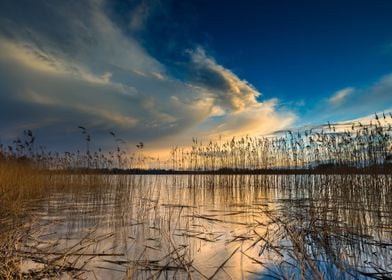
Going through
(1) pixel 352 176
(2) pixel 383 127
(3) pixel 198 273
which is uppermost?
(2) pixel 383 127

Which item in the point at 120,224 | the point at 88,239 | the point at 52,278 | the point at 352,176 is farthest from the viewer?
the point at 352,176

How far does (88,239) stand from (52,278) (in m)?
1.77

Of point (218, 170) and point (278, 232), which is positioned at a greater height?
point (218, 170)

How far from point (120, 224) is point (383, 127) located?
7395 millimetres

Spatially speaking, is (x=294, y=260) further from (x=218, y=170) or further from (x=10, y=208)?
(x=218, y=170)

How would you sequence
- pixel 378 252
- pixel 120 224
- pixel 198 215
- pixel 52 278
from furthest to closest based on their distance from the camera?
pixel 198 215 → pixel 120 224 → pixel 378 252 → pixel 52 278

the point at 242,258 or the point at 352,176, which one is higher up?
the point at 352,176

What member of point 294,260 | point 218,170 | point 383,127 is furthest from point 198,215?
point 218,170

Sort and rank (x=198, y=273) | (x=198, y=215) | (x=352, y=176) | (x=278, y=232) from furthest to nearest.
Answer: (x=352, y=176)
(x=198, y=215)
(x=278, y=232)
(x=198, y=273)

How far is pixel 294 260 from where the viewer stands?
3.85 meters

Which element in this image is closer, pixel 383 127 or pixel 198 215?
pixel 198 215

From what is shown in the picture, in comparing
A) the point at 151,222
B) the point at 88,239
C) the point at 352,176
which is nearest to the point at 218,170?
the point at 352,176

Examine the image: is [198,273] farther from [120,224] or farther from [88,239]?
[120,224]

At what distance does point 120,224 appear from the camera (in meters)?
6.32
